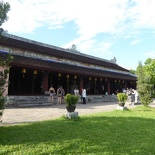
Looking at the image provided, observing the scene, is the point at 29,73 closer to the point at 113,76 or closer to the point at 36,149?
the point at 113,76

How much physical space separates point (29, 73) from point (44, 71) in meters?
1.50

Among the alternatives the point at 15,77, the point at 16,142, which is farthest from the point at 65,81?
the point at 16,142

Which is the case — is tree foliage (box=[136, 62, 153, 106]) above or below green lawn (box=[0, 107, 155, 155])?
above

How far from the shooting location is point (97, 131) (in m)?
7.96

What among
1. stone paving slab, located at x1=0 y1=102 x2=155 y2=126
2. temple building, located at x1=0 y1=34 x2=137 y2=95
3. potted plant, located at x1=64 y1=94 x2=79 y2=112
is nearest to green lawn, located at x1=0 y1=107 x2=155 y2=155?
potted plant, located at x1=64 y1=94 x2=79 y2=112

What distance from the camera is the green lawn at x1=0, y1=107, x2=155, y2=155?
5797mm

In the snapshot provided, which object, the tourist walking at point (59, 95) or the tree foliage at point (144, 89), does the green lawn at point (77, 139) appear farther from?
the tourist walking at point (59, 95)

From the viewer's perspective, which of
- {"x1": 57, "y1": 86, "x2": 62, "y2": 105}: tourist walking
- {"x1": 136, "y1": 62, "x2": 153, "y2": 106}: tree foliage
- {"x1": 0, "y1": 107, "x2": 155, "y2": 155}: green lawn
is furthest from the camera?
{"x1": 57, "y1": 86, "x2": 62, "y2": 105}: tourist walking

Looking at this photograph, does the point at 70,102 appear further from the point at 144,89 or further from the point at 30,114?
Answer: the point at 144,89

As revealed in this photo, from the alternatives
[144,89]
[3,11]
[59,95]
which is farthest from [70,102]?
[144,89]

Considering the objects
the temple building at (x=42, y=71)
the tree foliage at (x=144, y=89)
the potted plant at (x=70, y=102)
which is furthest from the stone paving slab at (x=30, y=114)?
the tree foliage at (x=144, y=89)

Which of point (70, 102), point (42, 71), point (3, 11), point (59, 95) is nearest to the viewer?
point (3, 11)

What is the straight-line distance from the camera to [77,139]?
22.4 feet

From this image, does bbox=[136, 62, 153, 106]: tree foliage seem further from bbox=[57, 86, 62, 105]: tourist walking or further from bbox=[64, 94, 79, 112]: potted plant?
bbox=[64, 94, 79, 112]: potted plant
